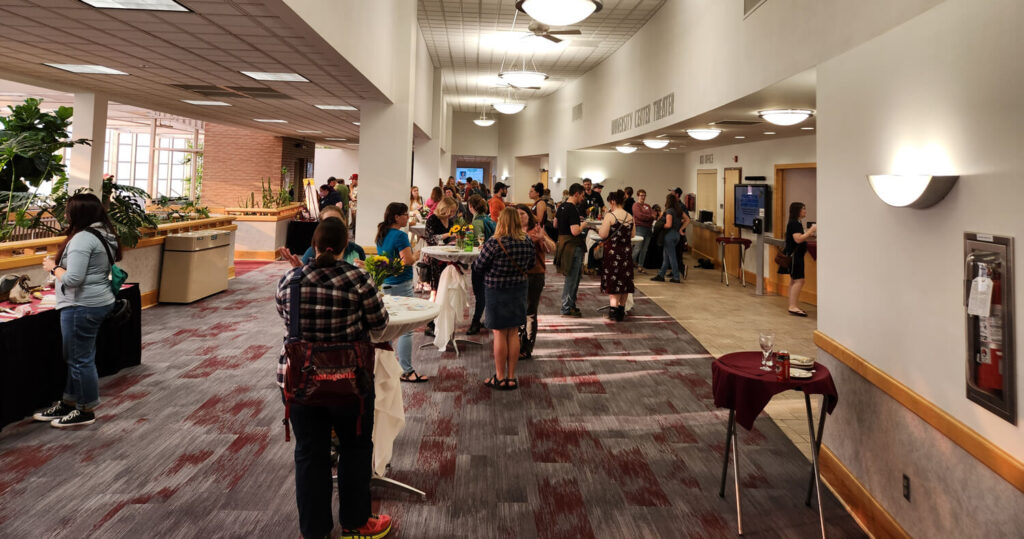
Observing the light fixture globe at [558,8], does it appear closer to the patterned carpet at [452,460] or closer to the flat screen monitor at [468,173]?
the patterned carpet at [452,460]

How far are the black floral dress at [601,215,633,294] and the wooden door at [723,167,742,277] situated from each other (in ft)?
19.1

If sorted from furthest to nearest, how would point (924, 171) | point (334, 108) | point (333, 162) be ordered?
1. point (333, 162)
2. point (334, 108)
3. point (924, 171)

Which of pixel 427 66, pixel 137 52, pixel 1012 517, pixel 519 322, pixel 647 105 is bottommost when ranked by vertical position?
pixel 1012 517

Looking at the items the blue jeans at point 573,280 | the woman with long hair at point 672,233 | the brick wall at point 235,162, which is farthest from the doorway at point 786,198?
the brick wall at point 235,162

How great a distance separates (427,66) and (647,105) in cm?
616

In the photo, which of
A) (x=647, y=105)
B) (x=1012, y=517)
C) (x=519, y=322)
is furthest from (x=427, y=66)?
(x=1012, y=517)

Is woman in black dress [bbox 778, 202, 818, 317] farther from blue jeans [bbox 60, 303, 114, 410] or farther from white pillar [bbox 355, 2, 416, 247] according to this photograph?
blue jeans [bbox 60, 303, 114, 410]

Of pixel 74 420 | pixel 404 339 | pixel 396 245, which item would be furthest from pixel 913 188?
pixel 74 420

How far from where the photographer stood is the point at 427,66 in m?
15.5

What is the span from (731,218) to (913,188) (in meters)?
11.8

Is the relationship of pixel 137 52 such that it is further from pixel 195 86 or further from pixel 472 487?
pixel 472 487

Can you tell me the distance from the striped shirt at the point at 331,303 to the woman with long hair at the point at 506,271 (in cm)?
250

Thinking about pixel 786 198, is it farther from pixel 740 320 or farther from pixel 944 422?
pixel 944 422

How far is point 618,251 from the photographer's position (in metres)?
8.67
